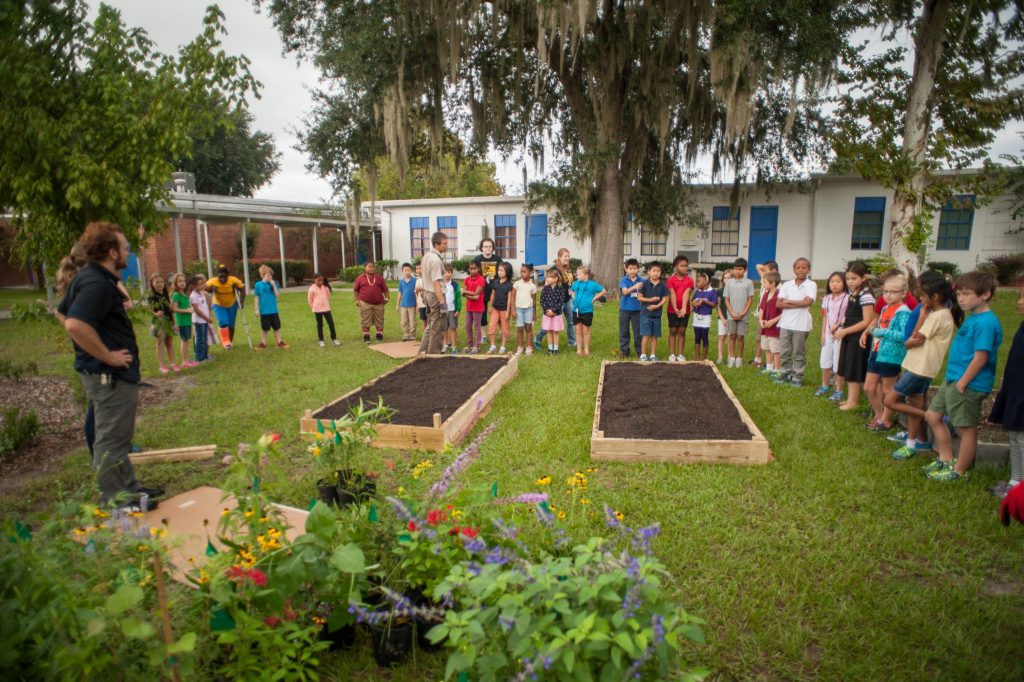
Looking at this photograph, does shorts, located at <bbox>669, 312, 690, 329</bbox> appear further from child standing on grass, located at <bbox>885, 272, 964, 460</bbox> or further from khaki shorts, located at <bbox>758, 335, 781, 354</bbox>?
child standing on grass, located at <bbox>885, 272, 964, 460</bbox>

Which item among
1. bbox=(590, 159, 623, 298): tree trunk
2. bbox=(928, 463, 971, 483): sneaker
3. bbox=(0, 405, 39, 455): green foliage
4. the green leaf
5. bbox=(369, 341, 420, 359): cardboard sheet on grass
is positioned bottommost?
bbox=(369, 341, 420, 359): cardboard sheet on grass

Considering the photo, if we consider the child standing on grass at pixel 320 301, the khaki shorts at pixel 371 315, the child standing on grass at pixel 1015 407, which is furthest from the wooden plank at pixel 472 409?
the child standing on grass at pixel 320 301

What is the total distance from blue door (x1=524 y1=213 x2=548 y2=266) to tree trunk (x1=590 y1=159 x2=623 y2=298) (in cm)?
790

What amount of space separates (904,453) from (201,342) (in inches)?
375

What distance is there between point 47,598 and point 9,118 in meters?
4.09

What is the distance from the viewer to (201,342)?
921 cm

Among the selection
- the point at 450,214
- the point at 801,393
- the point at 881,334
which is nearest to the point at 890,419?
the point at 881,334

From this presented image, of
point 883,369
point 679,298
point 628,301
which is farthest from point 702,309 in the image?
point 883,369

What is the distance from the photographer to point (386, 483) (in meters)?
4.32

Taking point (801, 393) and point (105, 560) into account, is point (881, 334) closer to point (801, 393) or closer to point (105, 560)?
point (801, 393)

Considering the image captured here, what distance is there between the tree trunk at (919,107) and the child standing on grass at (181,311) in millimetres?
11498

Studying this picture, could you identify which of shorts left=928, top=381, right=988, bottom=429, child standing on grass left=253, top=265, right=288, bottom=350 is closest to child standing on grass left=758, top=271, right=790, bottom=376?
shorts left=928, top=381, right=988, bottom=429

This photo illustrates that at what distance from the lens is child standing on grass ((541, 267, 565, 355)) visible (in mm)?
9273

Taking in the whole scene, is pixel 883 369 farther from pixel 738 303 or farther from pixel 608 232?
pixel 608 232
